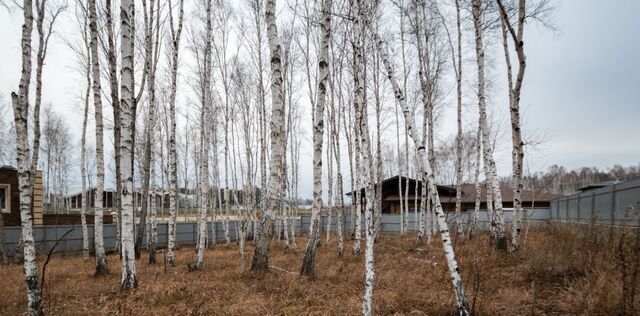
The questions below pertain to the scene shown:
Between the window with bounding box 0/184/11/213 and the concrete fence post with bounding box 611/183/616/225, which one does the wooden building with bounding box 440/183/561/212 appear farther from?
the window with bounding box 0/184/11/213

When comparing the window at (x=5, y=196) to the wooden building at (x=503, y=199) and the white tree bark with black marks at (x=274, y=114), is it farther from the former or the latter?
the wooden building at (x=503, y=199)

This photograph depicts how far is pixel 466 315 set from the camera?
4.44 metres

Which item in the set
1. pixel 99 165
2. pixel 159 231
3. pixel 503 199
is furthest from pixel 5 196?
pixel 503 199

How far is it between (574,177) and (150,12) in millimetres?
81767

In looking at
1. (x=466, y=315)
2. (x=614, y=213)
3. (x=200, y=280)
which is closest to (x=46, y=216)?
(x=200, y=280)

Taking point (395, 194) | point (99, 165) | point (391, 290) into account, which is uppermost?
point (99, 165)

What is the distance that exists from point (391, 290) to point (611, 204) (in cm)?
817

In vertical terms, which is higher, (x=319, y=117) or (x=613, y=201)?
(x=319, y=117)

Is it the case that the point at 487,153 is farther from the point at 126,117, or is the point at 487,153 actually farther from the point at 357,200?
the point at 126,117

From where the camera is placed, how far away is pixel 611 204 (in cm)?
1070

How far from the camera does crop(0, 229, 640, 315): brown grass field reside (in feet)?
16.4

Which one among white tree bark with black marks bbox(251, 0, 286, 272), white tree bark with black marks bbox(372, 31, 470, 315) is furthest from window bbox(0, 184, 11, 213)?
white tree bark with black marks bbox(372, 31, 470, 315)

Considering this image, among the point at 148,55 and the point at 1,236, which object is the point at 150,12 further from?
the point at 1,236

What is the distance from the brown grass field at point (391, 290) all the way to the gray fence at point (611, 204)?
1.28 m
